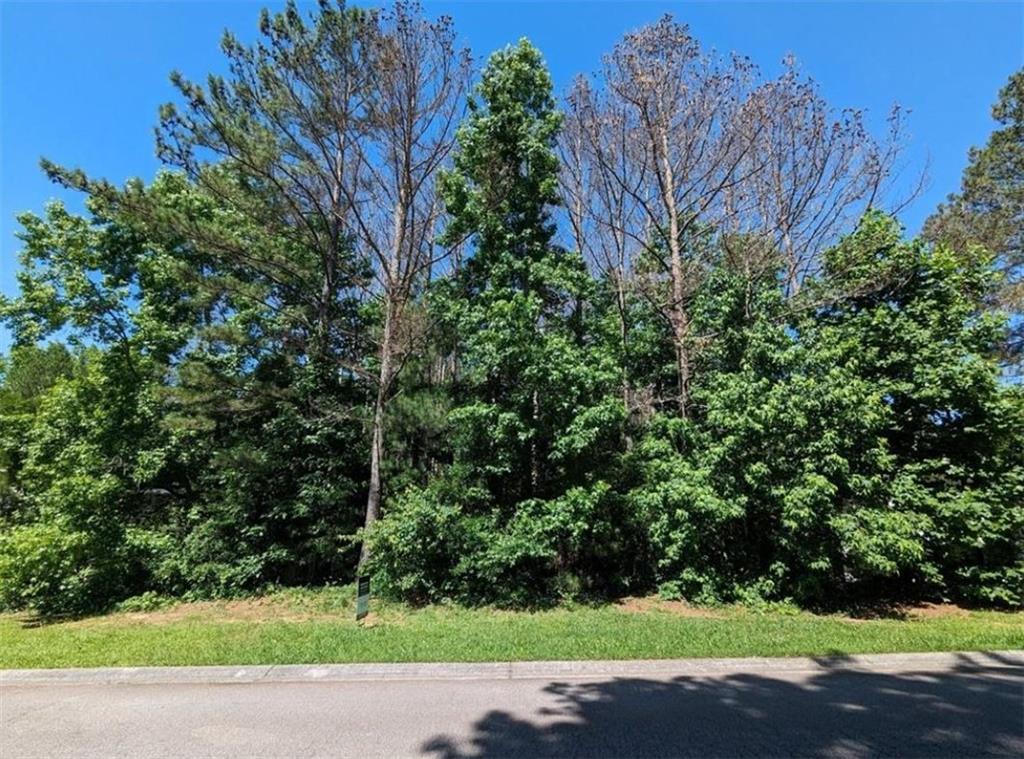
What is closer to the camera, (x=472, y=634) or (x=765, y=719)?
(x=765, y=719)

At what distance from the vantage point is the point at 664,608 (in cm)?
1030

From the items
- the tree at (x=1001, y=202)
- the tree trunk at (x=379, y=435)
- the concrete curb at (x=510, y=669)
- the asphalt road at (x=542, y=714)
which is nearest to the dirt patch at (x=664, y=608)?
the concrete curb at (x=510, y=669)

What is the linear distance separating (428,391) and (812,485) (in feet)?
28.1

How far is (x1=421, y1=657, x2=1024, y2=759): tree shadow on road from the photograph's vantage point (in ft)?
13.0

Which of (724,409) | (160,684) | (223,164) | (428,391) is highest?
(223,164)

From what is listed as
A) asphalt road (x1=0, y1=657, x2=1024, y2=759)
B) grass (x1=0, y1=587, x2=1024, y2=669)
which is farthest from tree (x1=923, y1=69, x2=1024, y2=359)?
asphalt road (x1=0, y1=657, x2=1024, y2=759)

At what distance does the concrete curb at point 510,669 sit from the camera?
20.2 ft

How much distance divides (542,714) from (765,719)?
189 cm

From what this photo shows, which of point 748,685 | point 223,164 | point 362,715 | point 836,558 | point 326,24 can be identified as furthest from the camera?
point 223,164

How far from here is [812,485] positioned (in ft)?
30.9

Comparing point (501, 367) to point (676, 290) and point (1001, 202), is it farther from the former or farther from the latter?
point (1001, 202)

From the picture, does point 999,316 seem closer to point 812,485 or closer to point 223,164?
point 812,485

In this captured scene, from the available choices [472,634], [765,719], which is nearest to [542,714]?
[765,719]

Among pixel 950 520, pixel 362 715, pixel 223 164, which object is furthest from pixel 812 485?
pixel 223 164
